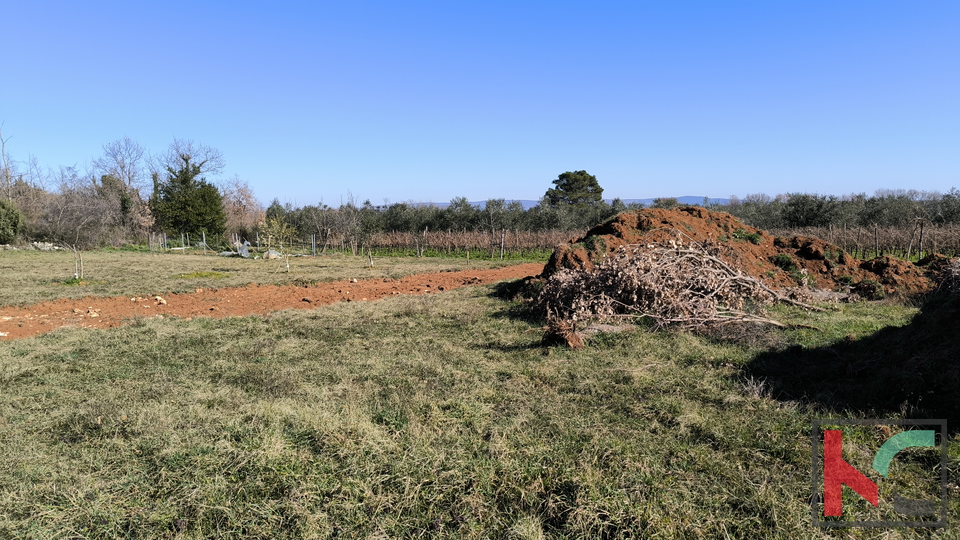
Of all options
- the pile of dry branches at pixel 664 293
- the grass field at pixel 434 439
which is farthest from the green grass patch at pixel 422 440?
the pile of dry branches at pixel 664 293

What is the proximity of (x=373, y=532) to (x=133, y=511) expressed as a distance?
1.36 meters

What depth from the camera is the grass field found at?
2527mm

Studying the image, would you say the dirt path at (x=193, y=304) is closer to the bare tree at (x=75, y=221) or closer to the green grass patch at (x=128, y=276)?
the green grass patch at (x=128, y=276)

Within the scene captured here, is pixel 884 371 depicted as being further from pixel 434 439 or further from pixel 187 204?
pixel 187 204

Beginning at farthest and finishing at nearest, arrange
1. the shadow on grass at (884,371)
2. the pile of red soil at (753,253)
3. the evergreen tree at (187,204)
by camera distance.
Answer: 1. the evergreen tree at (187,204)
2. the pile of red soil at (753,253)
3. the shadow on grass at (884,371)

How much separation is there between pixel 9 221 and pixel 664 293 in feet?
110

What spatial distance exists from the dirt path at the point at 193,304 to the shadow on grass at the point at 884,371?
835 centimetres

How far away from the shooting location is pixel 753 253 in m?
11.0

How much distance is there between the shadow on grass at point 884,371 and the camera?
3.58 m

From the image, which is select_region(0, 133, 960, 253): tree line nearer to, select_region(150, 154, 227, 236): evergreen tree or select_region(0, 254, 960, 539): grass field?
select_region(150, 154, 227, 236): evergreen tree

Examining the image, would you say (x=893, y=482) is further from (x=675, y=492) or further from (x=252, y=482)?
(x=252, y=482)

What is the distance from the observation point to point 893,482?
279 centimetres

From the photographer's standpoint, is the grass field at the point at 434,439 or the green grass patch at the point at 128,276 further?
the green grass patch at the point at 128,276

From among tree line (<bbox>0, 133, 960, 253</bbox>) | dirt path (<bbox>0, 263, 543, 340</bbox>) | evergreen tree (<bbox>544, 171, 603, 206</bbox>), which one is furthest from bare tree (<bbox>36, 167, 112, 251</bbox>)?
evergreen tree (<bbox>544, 171, 603, 206</bbox>)
